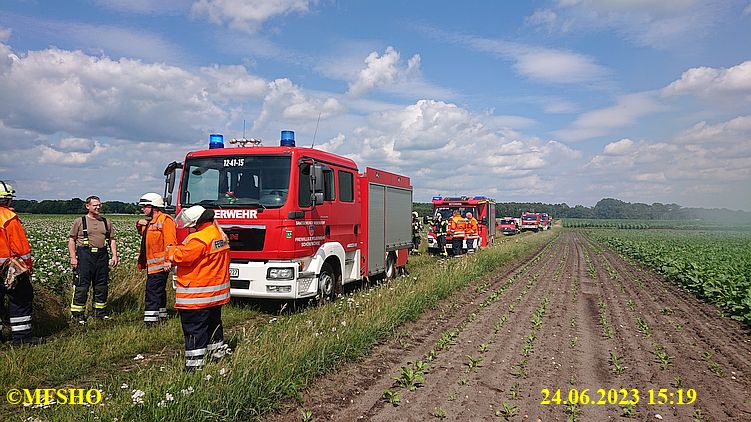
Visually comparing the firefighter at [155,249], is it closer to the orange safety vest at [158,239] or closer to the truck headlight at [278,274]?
the orange safety vest at [158,239]

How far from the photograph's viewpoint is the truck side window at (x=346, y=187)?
1050 cm

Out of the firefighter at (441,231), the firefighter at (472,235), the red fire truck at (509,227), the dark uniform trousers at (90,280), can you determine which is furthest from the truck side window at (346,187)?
the red fire truck at (509,227)

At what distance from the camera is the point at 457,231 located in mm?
23047

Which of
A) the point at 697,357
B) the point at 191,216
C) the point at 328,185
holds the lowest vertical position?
the point at 697,357

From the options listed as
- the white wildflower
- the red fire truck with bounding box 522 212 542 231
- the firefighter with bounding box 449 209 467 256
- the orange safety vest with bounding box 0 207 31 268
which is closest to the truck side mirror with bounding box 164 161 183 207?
the orange safety vest with bounding box 0 207 31 268

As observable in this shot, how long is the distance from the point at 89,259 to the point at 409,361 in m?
5.21

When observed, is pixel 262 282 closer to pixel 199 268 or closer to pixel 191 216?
pixel 199 268

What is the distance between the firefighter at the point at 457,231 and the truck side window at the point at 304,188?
1444 centimetres

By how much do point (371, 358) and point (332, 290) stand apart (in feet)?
11.0

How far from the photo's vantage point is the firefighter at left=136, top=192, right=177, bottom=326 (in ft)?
25.5

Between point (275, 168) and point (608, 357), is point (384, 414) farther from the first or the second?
point (275, 168)

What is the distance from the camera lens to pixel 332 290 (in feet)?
32.4

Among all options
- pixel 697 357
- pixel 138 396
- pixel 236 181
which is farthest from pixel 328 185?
pixel 697 357

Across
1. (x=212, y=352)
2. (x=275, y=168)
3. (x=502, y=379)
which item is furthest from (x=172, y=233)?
(x=502, y=379)
